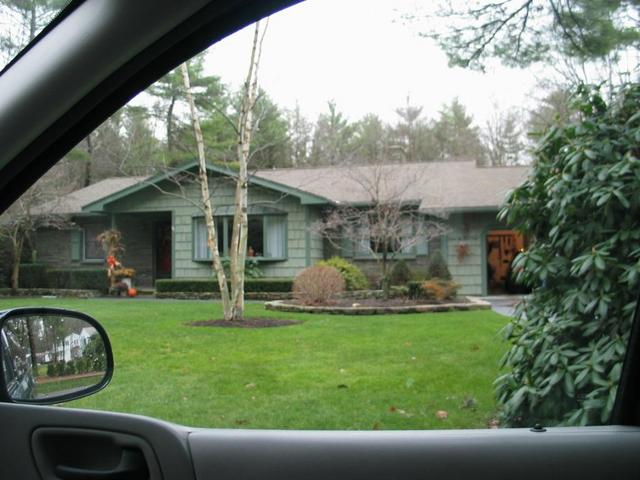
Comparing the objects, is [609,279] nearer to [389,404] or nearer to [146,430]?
[389,404]

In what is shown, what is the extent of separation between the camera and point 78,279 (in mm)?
3811

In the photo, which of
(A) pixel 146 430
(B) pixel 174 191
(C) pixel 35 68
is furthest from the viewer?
(B) pixel 174 191

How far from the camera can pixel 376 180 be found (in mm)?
11016

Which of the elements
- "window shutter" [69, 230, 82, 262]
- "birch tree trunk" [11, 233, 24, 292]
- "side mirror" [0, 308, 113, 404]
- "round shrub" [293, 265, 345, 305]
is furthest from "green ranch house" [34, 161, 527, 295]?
"side mirror" [0, 308, 113, 404]

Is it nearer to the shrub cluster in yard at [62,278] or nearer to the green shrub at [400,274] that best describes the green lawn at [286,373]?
the shrub cluster in yard at [62,278]

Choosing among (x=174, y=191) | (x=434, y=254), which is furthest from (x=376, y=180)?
(x=174, y=191)

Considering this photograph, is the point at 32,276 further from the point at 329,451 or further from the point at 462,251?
the point at 462,251

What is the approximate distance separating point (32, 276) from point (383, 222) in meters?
9.45

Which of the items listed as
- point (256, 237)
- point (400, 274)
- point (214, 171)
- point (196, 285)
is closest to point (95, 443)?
point (214, 171)

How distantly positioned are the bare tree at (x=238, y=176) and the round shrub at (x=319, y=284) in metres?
1.18

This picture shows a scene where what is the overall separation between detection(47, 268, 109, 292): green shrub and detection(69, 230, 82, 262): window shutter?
112mm

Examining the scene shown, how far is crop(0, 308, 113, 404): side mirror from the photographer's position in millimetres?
1491

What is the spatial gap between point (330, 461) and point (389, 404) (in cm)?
187

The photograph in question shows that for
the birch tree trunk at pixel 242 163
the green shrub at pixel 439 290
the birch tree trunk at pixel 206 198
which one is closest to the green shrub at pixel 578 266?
the birch tree trunk at pixel 242 163
